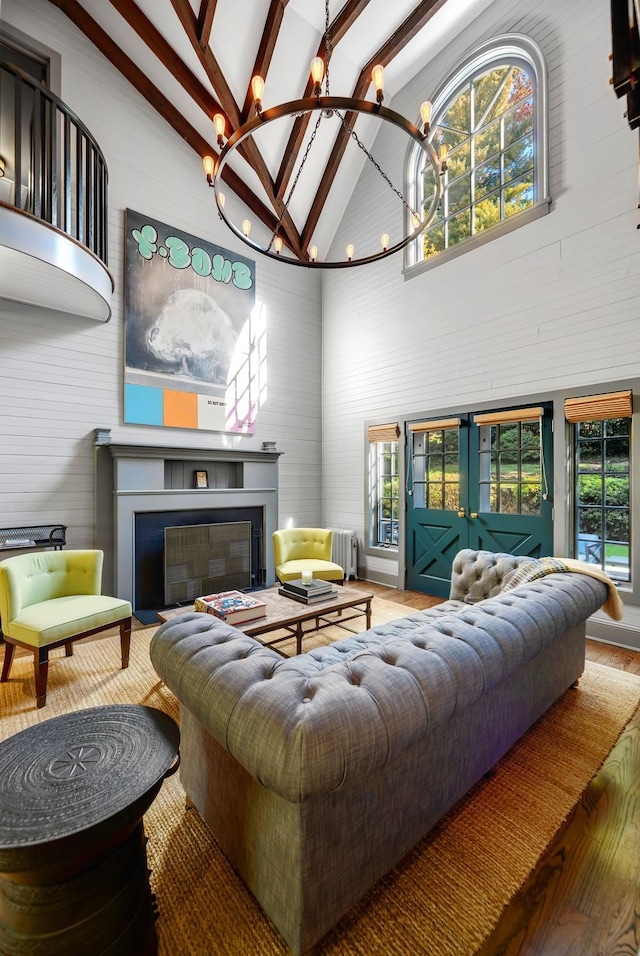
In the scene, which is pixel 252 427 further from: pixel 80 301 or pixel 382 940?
pixel 382 940

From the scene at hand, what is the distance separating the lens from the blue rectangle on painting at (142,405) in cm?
455

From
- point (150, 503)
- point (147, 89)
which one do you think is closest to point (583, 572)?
point (150, 503)

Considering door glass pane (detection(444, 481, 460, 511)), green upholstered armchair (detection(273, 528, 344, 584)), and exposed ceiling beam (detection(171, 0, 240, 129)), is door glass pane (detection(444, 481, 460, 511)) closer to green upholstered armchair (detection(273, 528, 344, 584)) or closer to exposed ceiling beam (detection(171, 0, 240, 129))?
green upholstered armchair (detection(273, 528, 344, 584))

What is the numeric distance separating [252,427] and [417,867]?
4.78 metres

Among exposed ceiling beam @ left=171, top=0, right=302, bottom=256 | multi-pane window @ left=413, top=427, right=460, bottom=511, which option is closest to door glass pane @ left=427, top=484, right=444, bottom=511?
multi-pane window @ left=413, top=427, right=460, bottom=511

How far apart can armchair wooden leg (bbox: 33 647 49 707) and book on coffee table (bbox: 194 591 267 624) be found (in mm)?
910

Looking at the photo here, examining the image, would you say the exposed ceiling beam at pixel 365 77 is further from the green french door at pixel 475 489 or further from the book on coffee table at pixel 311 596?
the book on coffee table at pixel 311 596

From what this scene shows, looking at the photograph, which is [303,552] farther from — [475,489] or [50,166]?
[50,166]

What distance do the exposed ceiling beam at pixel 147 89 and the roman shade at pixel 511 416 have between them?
4061mm

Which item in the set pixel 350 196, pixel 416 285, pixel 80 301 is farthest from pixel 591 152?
pixel 80 301

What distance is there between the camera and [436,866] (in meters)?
1.46

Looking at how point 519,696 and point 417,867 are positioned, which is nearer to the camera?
point 417,867

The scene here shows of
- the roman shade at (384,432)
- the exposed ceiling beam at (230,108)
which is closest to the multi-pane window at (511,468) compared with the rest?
the roman shade at (384,432)

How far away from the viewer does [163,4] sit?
398 cm
